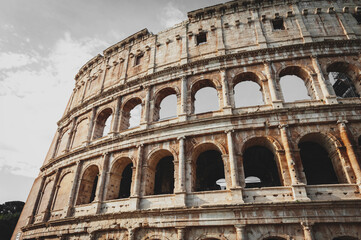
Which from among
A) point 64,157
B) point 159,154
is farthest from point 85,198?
point 159,154

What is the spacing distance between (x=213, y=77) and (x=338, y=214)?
768 centimetres

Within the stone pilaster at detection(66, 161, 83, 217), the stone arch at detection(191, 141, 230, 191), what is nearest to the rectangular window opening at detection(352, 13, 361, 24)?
the stone arch at detection(191, 141, 230, 191)

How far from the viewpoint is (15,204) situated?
1426 inches

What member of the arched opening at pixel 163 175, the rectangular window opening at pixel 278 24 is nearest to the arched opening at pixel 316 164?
the arched opening at pixel 163 175

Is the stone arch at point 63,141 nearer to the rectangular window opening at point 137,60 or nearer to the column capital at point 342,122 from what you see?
the rectangular window opening at point 137,60

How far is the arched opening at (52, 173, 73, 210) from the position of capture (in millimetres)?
12297

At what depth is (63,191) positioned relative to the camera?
12.8m

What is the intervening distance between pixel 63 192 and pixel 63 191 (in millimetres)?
63

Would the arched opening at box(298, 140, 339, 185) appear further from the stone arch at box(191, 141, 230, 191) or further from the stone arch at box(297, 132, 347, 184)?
the stone arch at box(191, 141, 230, 191)

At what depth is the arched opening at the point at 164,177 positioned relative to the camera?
11.9 metres

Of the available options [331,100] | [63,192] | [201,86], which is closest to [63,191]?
[63,192]

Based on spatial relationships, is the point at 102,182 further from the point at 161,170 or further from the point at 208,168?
the point at 208,168

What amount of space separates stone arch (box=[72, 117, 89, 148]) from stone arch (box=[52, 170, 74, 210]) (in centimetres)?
196

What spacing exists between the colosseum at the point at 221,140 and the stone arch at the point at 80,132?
0.13 meters
